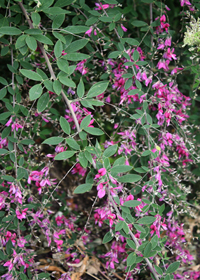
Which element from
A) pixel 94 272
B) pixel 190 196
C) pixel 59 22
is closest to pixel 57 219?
pixel 94 272

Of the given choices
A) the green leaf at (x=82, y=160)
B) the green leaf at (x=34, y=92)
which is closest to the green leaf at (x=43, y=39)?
the green leaf at (x=34, y=92)

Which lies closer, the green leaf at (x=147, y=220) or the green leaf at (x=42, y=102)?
the green leaf at (x=42, y=102)

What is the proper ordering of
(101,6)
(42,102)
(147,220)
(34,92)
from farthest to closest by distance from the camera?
(101,6) < (147,220) < (42,102) < (34,92)

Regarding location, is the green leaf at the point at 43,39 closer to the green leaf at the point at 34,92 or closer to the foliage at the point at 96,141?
the foliage at the point at 96,141

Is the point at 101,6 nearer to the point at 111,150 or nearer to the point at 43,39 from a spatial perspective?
the point at 43,39

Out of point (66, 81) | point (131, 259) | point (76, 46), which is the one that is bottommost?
point (131, 259)

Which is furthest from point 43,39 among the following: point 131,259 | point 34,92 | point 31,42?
point 131,259

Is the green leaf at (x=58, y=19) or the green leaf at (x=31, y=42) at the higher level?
the green leaf at (x=58, y=19)

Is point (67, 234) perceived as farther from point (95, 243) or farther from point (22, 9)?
point (22, 9)

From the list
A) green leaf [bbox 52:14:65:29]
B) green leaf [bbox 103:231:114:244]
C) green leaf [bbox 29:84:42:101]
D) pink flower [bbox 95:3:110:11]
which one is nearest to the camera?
green leaf [bbox 29:84:42:101]

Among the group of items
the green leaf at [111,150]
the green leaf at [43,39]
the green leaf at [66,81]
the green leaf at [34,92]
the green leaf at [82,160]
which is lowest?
the green leaf at [82,160]

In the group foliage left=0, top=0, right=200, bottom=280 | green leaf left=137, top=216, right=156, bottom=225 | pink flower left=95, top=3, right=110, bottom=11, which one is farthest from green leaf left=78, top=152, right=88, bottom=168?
pink flower left=95, top=3, right=110, bottom=11

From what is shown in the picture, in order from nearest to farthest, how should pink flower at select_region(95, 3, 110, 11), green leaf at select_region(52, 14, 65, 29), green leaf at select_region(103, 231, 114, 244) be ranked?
green leaf at select_region(52, 14, 65, 29) < green leaf at select_region(103, 231, 114, 244) < pink flower at select_region(95, 3, 110, 11)

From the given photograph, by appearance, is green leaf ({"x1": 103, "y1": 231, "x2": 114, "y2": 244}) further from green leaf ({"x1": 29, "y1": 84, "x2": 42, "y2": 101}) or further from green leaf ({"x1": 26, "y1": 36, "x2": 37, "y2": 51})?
green leaf ({"x1": 26, "y1": 36, "x2": 37, "y2": 51})
